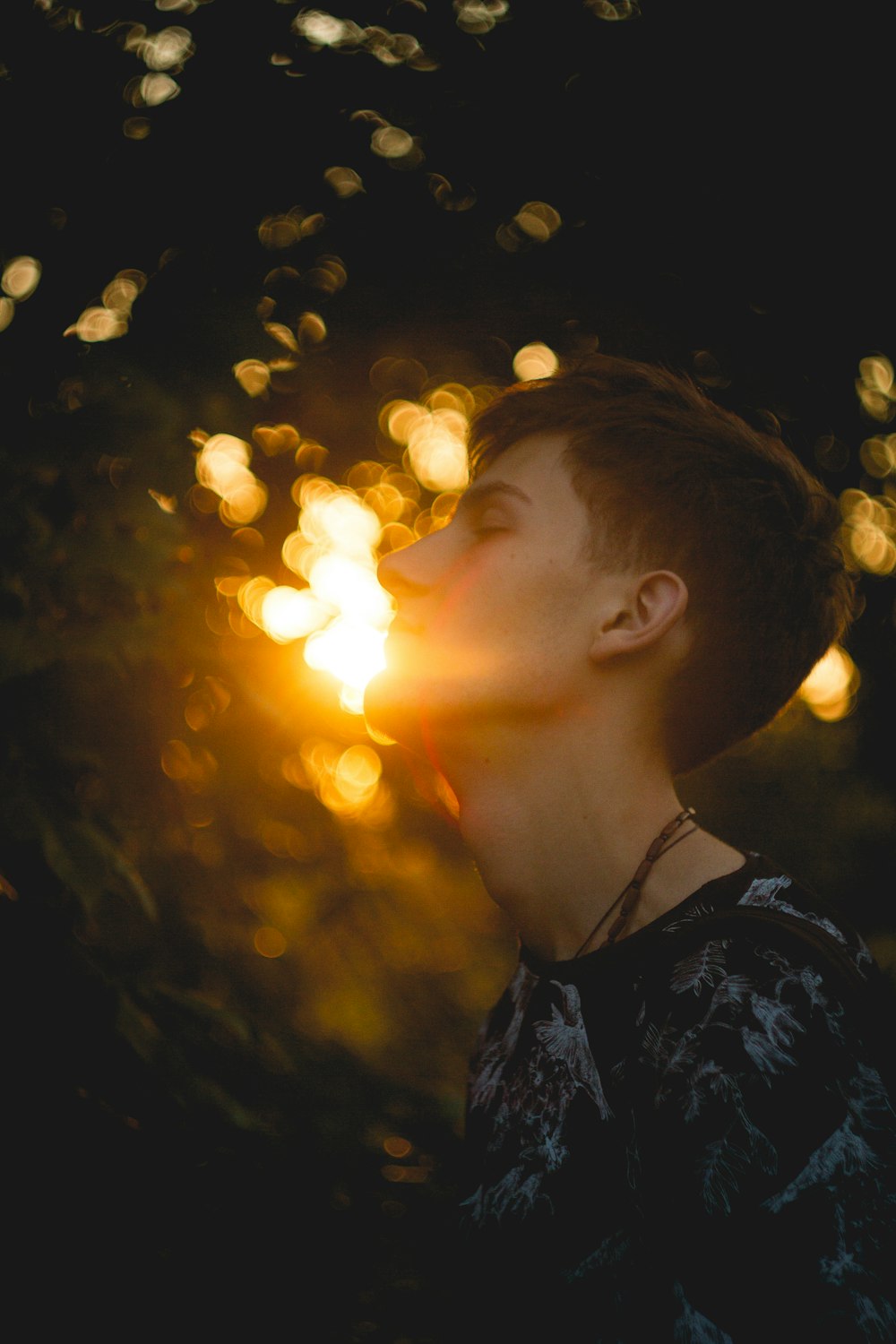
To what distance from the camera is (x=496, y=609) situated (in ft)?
5.24

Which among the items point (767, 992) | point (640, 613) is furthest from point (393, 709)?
point (767, 992)

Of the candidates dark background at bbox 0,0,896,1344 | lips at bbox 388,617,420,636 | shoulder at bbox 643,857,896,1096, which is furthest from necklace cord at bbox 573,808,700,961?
dark background at bbox 0,0,896,1344

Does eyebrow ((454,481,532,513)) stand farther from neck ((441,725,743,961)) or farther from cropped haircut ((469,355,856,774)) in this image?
neck ((441,725,743,961))

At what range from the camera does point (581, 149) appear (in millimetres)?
3123

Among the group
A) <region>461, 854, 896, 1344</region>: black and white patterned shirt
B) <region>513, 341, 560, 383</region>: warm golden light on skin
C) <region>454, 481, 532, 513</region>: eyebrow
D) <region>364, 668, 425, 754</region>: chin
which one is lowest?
<region>461, 854, 896, 1344</region>: black and white patterned shirt

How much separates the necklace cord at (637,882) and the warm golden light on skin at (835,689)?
8.34ft

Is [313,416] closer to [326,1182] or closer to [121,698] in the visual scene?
[121,698]

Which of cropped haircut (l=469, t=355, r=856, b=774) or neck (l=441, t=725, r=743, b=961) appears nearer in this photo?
neck (l=441, t=725, r=743, b=961)

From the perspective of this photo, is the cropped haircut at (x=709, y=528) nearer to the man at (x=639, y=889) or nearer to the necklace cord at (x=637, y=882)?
the man at (x=639, y=889)

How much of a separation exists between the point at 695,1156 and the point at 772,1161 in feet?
0.31

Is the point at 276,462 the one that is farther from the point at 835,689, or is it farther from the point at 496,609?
the point at 835,689

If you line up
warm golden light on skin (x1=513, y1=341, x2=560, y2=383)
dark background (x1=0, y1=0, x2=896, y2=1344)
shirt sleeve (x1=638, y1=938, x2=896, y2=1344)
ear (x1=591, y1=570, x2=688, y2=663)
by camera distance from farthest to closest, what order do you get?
warm golden light on skin (x1=513, y1=341, x2=560, y2=383), dark background (x1=0, y1=0, x2=896, y2=1344), ear (x1=591, y1=570, x2=688, y2=663), shirt sleeve (x1=638, y1=938, x2=896, y2=1344)

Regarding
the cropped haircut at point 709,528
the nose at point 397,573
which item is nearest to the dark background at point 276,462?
the nose at point 397,573

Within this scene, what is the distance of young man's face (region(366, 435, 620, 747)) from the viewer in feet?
5.14
